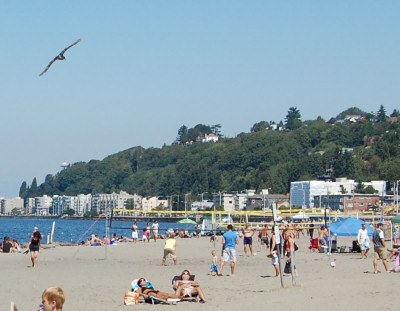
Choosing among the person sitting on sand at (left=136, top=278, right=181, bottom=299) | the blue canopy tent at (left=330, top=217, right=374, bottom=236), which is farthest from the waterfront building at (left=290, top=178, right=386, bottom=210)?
the person sitting on sand at (left=136, top=278, right=181, bottom=299)

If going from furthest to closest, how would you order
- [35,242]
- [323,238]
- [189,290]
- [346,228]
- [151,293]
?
[346,228] < [323,238] < [35,242] < [189,290] < [151,293]

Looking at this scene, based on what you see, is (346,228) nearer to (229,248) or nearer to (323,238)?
(323,238)

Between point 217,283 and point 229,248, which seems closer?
point 217,283

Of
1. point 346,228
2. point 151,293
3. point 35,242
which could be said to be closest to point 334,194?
point 346,228

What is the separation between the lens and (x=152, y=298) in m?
15.4

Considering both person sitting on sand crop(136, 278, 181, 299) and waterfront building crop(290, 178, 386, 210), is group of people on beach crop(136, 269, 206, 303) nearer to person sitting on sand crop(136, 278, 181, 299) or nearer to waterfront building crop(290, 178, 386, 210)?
person sitting on sand crop(136, 278, 181, 299)

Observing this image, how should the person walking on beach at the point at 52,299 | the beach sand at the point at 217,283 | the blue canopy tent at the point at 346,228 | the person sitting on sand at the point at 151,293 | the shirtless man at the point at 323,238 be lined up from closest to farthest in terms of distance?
the person walking on beach at the point at 52,299, the beach sand at the point at 217,283, the person sitting on sand at the point at 151,293, the blue canopy tent at the point at 346,228, the shirtless man at the point at 323,238

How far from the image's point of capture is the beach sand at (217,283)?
49.0 feet

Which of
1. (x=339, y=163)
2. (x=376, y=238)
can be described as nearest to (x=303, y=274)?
(x=376, y=238)

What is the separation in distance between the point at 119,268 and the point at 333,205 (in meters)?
139

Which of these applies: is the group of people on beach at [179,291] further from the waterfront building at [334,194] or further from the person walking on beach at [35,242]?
the waterfront building at [334,194]

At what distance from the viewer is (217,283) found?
1894 cm

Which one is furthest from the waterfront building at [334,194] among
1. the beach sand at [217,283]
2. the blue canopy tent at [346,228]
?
the beach sand at [217,283]

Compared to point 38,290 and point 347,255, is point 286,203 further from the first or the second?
point 38,290
